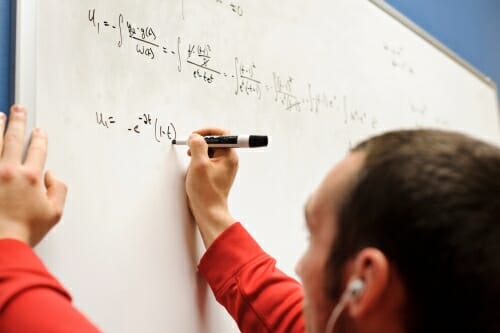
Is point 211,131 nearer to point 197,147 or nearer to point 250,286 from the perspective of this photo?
point 197,147

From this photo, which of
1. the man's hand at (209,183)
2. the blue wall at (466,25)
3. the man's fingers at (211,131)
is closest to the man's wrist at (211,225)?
the man's hand at (209,183)

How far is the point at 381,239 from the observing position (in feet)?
1.48

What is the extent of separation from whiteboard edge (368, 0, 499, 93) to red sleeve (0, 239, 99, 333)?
0.97 metres

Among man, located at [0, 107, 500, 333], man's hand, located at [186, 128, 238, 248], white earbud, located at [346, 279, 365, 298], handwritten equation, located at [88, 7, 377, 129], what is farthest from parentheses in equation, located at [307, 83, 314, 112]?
white earbud, located at [346, 279, 365, 298]

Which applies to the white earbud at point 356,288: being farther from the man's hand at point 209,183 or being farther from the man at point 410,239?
the man's hand at point 209,183

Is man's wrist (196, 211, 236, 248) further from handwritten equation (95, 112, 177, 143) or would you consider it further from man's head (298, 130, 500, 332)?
man's head (298, 130, 500, 332)

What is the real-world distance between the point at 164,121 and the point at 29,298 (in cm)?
29

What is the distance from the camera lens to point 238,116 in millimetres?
821

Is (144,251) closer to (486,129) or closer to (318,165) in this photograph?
(318,165)

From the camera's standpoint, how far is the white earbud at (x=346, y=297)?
45 centimetres

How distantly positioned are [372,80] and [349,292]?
80 centimetres

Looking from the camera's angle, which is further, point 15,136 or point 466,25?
point 466,25

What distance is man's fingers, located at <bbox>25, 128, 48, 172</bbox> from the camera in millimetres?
528

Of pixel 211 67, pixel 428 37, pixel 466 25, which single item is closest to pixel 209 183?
pixel 211 67
